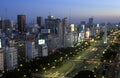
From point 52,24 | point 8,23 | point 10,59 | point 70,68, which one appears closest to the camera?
point 70,68

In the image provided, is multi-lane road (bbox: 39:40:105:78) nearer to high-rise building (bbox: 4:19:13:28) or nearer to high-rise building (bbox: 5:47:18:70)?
high-rise building (bbox: 5:47:18:70)

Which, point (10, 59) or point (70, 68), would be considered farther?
point (10, 59)

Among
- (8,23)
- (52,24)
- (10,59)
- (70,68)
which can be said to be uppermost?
(8,23)

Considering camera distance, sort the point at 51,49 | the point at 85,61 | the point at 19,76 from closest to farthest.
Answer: the point at 19,76
the point at 85,61
the point at 51,49

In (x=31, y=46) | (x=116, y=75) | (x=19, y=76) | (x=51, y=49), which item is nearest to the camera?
(x=19, y=76)

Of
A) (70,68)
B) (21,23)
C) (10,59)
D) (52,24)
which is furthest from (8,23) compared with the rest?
(70,68)

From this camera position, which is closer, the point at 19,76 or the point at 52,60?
the point at 19,76

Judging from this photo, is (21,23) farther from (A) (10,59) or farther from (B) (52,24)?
(A) (10,59)

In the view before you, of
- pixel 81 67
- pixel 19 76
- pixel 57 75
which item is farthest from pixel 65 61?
pixel 19 76

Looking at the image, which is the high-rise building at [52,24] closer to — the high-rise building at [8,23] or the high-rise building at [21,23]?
the high-rise building at [21,23]

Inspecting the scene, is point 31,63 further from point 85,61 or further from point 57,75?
point 85,61
